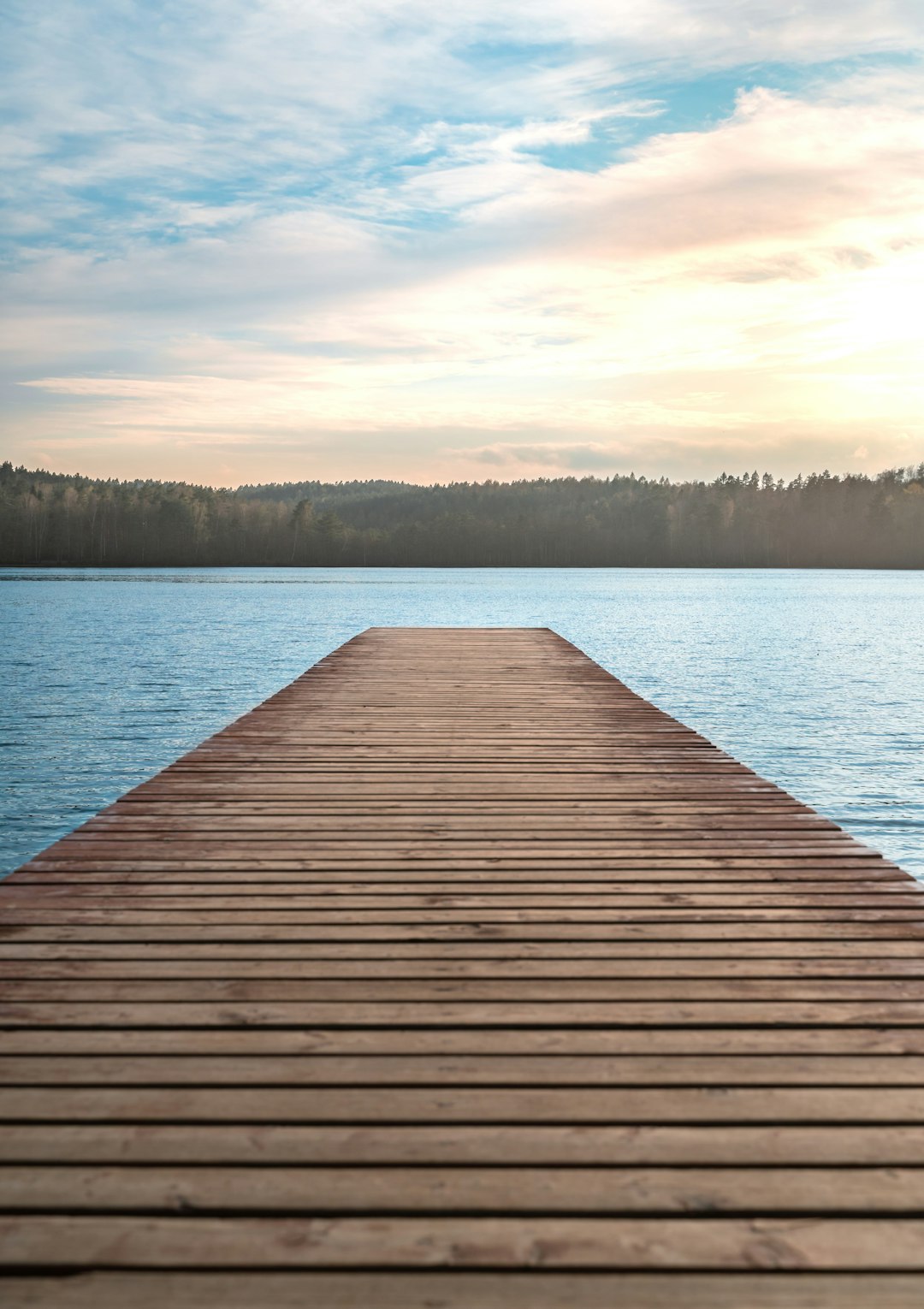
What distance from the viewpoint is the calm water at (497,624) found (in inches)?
371

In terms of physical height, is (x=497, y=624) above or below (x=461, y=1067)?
above

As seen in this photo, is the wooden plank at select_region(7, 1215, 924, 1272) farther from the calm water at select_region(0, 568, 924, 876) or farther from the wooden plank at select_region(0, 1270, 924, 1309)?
the calm water at select_region(0, 568, 924, 876)

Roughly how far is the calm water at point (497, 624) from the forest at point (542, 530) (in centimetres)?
4331

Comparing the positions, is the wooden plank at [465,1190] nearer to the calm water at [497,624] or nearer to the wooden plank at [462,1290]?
the wooden plank at [462,1290]

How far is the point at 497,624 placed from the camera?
1135 inches

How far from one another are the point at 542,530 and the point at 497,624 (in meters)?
74.8

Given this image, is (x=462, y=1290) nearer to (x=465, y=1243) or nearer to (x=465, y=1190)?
(x=465, y=1243)

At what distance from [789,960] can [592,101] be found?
20029 mm

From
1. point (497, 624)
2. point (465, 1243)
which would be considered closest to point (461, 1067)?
point (465, 1243)

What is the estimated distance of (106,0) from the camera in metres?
16.0

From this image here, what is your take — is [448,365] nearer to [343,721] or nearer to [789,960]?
[343,721]

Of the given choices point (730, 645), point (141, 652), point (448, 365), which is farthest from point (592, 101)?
point (448, 365)

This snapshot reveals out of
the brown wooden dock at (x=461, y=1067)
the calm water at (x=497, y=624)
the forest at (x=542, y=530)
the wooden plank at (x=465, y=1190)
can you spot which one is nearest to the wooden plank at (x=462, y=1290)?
the brown wooden dock at (x=461, y=1067)

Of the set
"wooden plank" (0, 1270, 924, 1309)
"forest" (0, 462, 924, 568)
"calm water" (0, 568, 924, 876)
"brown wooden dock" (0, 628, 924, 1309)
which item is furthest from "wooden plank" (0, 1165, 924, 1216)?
"forest" (0, 462, 924, 568)
